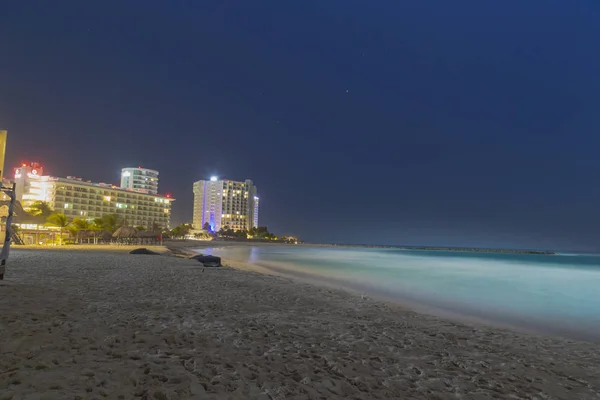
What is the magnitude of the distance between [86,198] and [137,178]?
46877 mm

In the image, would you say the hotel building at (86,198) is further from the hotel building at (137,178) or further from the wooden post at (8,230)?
the wooden post at (8,230)

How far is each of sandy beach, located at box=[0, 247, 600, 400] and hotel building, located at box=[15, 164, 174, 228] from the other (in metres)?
100

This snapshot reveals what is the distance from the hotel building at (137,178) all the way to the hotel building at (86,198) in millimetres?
25659

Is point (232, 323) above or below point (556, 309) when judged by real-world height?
above

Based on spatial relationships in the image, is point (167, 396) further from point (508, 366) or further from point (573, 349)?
point (573, 349)

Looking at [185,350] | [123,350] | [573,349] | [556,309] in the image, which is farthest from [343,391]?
[556,309]

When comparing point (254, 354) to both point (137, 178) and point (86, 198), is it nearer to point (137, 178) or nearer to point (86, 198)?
point (86, 198)

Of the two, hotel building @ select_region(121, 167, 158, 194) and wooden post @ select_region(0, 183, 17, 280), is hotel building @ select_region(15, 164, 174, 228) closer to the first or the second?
hotel building @ select_region(121, 167, 158, 194)

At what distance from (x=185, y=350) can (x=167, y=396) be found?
168 cm

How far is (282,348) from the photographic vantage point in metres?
5.73

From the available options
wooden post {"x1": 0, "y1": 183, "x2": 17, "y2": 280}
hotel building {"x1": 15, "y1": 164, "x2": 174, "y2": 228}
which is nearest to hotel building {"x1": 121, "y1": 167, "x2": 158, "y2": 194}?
hotel building {"x1": 15, "y1": 164, "x2": 174, "y2": 228}

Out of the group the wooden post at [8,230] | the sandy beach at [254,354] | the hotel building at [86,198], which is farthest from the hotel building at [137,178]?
the sandy beach at [254,354]

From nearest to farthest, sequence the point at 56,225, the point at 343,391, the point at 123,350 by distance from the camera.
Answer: the point at 343,391, the point at 123,350, the point at 56,225

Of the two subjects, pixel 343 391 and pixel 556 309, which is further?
pixel 556 309
